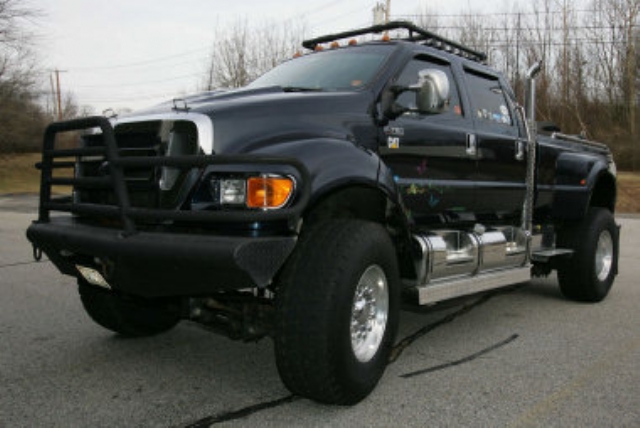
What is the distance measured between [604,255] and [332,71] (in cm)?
382

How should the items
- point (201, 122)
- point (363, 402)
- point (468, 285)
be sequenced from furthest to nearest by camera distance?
point (468, 285) → point (363, 402) → point (201, 122)

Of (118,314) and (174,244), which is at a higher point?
(174,244)

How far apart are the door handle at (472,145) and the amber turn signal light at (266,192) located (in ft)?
7.29

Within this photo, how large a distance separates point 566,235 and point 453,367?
8.82ft

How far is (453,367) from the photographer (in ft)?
13.1

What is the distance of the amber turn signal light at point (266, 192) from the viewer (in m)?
2.92

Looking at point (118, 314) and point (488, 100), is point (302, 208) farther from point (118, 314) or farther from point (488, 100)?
point (488, 100)

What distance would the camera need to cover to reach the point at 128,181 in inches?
129

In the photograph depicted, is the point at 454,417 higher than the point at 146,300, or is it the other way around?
the point at 146,300

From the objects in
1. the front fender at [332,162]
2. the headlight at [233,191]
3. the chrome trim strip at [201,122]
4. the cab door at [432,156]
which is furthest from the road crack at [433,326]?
the chrome trim strip at [201,122]

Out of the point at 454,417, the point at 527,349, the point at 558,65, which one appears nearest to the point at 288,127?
the point at 454,417

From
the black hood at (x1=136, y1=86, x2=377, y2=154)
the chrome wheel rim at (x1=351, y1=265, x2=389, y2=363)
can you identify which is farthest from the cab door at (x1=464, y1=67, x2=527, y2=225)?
the chrome wheel rim at (x1=351, y1=265, x2=389, y2=363)

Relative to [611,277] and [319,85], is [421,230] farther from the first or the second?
[611,277]

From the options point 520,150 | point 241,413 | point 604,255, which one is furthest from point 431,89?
point 604,255
